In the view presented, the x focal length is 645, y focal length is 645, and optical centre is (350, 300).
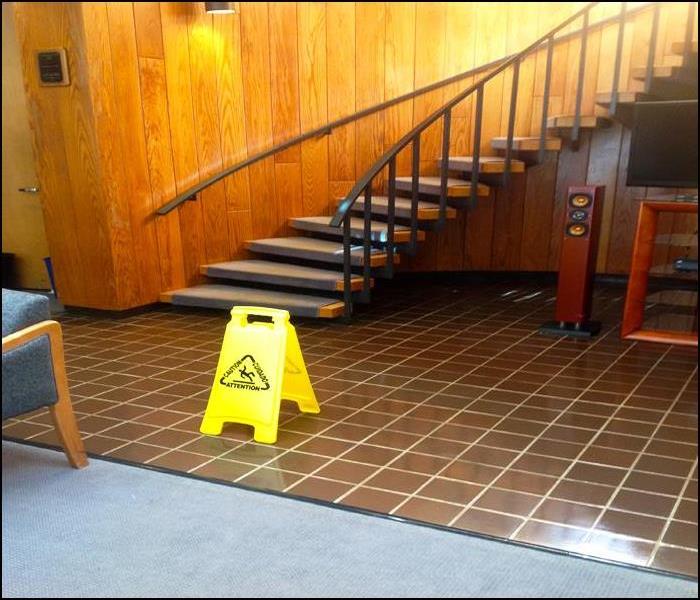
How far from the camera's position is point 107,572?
189 cm

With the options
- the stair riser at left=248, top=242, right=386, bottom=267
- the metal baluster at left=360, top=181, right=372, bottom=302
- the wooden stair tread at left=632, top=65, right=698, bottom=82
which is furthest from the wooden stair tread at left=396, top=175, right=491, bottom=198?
the wooden stair tread at left=632, top=65, right=698, bottom=82

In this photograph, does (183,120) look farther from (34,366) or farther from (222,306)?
(34,366)

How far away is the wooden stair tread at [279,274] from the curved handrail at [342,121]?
650 millimetres

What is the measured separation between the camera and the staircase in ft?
15.4

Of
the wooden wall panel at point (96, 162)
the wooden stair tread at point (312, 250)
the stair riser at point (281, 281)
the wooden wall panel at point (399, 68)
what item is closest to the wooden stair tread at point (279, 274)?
→ the stair riser at point (281, 281)

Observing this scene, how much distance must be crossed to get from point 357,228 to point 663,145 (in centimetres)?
232

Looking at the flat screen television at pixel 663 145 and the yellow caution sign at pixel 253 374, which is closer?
the yellow caution sign at pixel 253 374

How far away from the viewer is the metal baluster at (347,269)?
443 centimetres

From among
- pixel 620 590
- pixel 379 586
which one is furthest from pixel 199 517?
pixel 620 590

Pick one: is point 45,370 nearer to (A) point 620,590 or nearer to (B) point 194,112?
(A) point 620,590

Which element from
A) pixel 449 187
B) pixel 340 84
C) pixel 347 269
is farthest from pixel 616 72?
pixel 347 269

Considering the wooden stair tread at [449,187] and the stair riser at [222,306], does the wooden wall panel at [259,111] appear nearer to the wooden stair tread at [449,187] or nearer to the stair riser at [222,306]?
the stair riser at [222,306]

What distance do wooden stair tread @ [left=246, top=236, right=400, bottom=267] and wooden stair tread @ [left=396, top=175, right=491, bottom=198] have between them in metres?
0.67

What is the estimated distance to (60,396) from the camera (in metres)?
2.49
